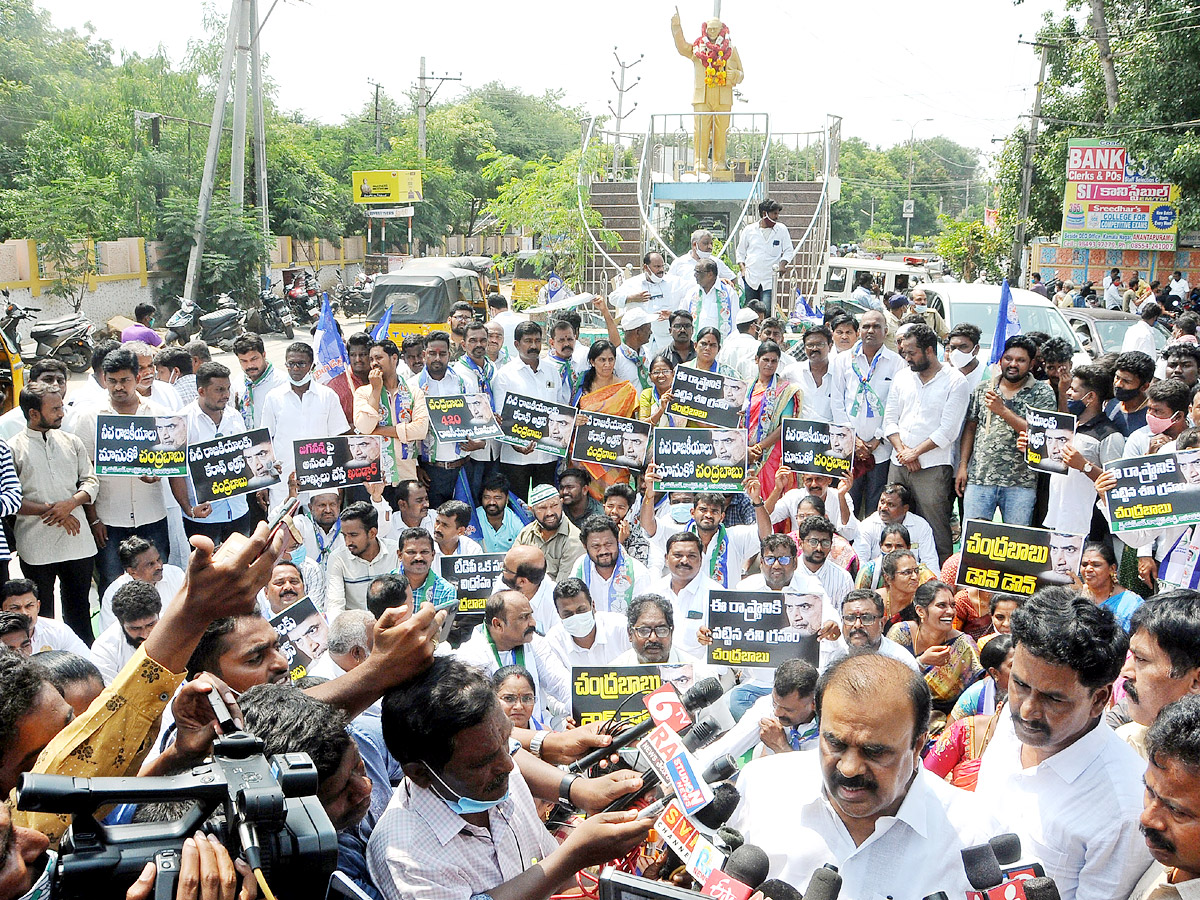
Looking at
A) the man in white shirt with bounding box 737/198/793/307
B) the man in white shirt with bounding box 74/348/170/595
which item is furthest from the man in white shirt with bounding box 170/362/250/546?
the man in white shirt with bounding box 737/198/793/307

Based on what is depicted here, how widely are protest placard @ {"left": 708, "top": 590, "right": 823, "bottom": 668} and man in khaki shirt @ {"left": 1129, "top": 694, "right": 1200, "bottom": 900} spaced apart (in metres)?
2.95

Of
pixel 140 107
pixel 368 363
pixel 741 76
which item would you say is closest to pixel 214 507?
pixel 368 363

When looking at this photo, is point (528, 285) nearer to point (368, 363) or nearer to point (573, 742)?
point (368, 363)

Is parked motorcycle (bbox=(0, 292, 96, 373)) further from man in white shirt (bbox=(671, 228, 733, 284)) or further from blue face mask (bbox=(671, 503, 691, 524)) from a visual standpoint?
blue face mask (bbox=(671, 503, 691, 524))

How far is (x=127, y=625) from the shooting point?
5.30m

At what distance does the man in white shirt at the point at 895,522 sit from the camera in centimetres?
726

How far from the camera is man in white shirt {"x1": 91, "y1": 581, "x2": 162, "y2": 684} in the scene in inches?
208

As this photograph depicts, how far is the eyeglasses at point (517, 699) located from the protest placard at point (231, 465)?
304 cm

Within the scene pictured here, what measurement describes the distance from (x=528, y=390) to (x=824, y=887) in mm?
6761

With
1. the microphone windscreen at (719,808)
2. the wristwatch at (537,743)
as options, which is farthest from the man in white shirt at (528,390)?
the microphone windscreen at (719,808)

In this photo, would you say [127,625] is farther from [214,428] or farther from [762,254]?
[762,254]

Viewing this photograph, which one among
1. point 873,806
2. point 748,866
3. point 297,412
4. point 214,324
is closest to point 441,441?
point 297,412

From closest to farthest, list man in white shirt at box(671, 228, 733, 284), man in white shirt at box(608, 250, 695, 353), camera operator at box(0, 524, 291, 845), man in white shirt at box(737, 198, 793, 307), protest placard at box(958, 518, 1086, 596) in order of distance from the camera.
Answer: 1. camera operator at box(0, 524, 291, 845)
2. protest placard at box(958, 518, 1086, 596)
3. man in white shirt at box(671, 228, 733, 284)
4. man in white shirt at box(608, 250, 695, 353)
5. man in white shirt at box(737, 198, 793, 307)

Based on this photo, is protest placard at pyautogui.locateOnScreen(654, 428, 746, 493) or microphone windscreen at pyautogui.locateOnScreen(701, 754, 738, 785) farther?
protest placard at pyautogui.locateOnScreen(654, 428, 746, 493)
